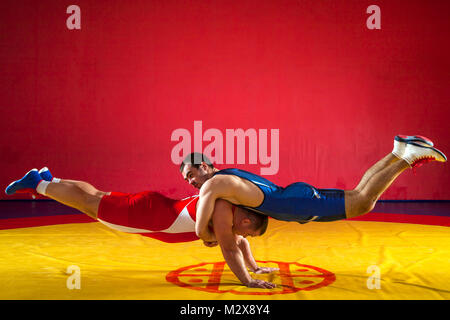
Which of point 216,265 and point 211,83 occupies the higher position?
point 211,83

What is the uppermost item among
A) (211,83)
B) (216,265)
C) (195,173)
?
(211,83)

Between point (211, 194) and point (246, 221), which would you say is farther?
point (246, 221)

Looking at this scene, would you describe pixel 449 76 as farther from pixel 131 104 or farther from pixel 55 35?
pixel 55 35

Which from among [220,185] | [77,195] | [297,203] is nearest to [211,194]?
[220,185]

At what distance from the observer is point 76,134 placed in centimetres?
718

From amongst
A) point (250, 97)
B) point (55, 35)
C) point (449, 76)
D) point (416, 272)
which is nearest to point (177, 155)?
point (250, 97)

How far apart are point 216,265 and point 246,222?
2.04ft

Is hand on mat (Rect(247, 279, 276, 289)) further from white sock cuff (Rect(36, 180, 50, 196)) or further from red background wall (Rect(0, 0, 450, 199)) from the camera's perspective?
red background wall (Rect(0, 0, 450, 199))

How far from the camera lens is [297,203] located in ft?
8.27

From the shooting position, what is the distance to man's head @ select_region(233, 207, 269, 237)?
8.28 feet

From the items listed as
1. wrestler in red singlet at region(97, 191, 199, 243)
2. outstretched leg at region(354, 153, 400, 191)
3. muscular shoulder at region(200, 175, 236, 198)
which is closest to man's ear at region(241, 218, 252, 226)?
muscular shoulder at region(200, 175, 236, 198)

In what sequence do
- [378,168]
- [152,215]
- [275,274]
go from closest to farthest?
[378,168]
[275,274]
[152,215]

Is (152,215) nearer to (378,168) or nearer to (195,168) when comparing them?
(195,168)
